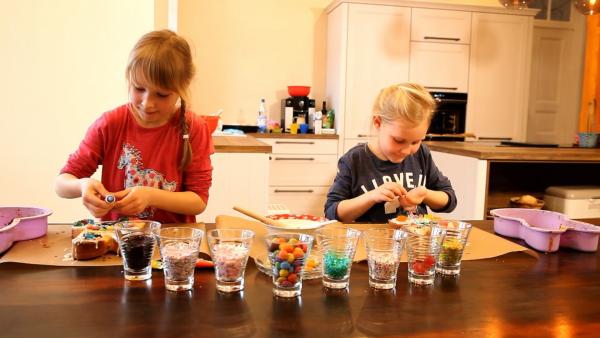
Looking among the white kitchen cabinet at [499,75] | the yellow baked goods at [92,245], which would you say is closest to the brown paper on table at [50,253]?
the yellow baked goods at [92,245]

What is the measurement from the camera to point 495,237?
4.19 ft

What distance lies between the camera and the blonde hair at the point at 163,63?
1.22 metres

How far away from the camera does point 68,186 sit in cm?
126

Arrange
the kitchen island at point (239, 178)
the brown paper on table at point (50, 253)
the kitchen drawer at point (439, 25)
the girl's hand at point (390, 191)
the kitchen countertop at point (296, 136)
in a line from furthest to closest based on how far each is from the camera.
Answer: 1. the kitchen drawer at point (439, 25)
2. the kitchen countertop at point (296, 136)
3. the kitchen island at point (239, 178)
4. the girl's hand at point (390, 191)
5. the brown paper on table at point (50, 253)

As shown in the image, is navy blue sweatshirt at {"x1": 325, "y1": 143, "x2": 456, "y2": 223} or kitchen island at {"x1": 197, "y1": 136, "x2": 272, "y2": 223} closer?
navy blue sweatshirt at {"x1": 325, "y1": 143, "x2": 456, "y2": 223}

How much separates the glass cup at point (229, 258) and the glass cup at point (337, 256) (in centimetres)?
14

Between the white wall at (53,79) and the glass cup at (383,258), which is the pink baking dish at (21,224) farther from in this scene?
the white wall at (53,79)

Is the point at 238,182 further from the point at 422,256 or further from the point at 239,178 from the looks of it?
the point at 422,256

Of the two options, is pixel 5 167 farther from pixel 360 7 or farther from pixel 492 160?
pixel 360 7

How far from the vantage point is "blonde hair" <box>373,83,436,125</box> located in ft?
5.01

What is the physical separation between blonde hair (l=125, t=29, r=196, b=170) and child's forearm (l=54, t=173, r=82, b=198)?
0.90 feet

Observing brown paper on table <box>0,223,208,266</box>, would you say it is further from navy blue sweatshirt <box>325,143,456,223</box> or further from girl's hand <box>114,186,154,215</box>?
navy blue sweatshirt <box>325,143,456,223</box>

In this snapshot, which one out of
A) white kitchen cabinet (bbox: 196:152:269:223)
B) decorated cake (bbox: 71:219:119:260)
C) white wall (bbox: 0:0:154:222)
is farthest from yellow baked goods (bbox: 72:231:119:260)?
white kitchen cabinet (bbox: 196:152:269:223)

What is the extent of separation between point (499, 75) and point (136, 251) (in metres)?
4.41
